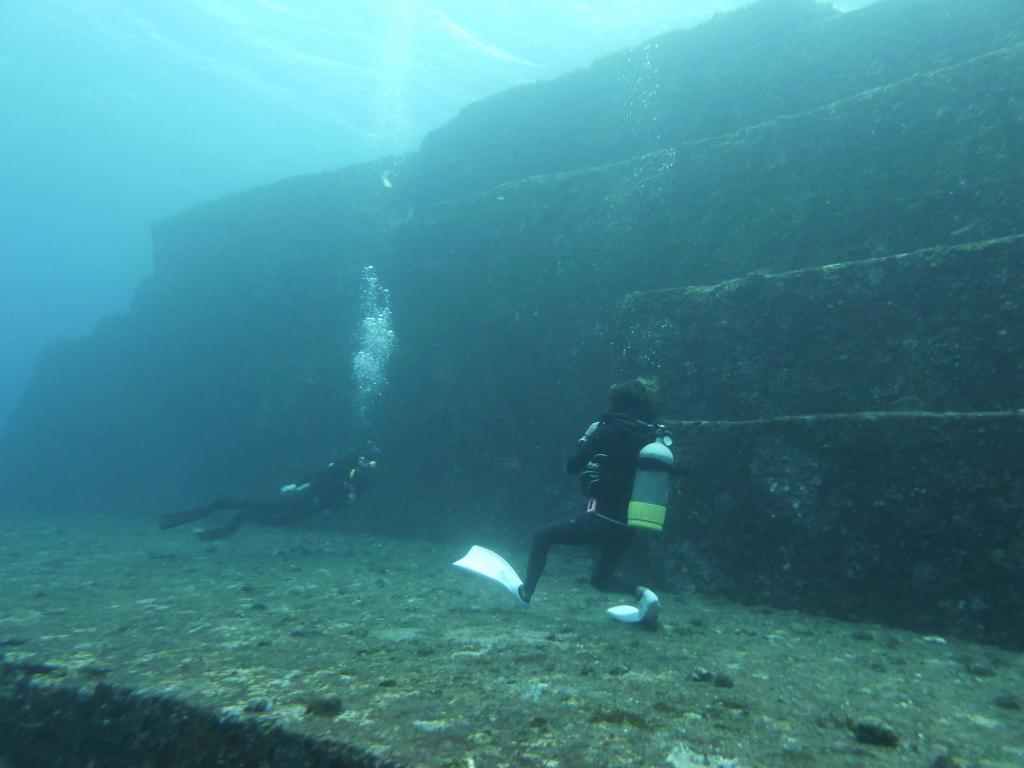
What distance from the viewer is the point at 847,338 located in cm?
545

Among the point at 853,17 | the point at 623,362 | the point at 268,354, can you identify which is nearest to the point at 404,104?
the point at 268,354

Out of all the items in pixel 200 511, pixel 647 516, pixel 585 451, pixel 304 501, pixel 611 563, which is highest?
pixel 585 451

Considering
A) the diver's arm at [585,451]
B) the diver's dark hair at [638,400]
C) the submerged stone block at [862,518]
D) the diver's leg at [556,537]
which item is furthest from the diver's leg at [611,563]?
the diver's dark hair at [638,400]

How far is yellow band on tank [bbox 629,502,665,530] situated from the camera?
4.58m

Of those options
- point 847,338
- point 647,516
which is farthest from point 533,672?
point 847,338

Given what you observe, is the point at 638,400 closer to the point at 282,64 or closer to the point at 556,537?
the point at 556,537

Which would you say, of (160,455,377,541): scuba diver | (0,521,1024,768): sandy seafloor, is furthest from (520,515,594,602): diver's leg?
(160,455,377,541): scuba diver

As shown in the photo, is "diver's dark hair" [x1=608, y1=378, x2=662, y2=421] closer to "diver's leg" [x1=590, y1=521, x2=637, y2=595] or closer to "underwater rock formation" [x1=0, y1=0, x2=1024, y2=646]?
"underwater rock formation" [x1=0, y1=0, x2=1024, y2=646]

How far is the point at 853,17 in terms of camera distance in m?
8.76

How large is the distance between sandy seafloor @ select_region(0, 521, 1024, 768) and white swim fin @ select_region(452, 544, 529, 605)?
243mm

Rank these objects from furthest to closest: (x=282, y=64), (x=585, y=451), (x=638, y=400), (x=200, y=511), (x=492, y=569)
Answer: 1. (x=282, y=64)
2. (x=200, y=511)
3. (x=492, y=569)
4. (x=638, y=400)
5. (x=585, y=451)

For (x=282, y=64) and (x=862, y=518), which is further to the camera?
(x=282, y=64)

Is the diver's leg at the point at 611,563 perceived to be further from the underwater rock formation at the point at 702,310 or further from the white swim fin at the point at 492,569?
the underwater rock formation at the point at 702,310

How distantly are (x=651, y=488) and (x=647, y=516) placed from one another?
21cm
